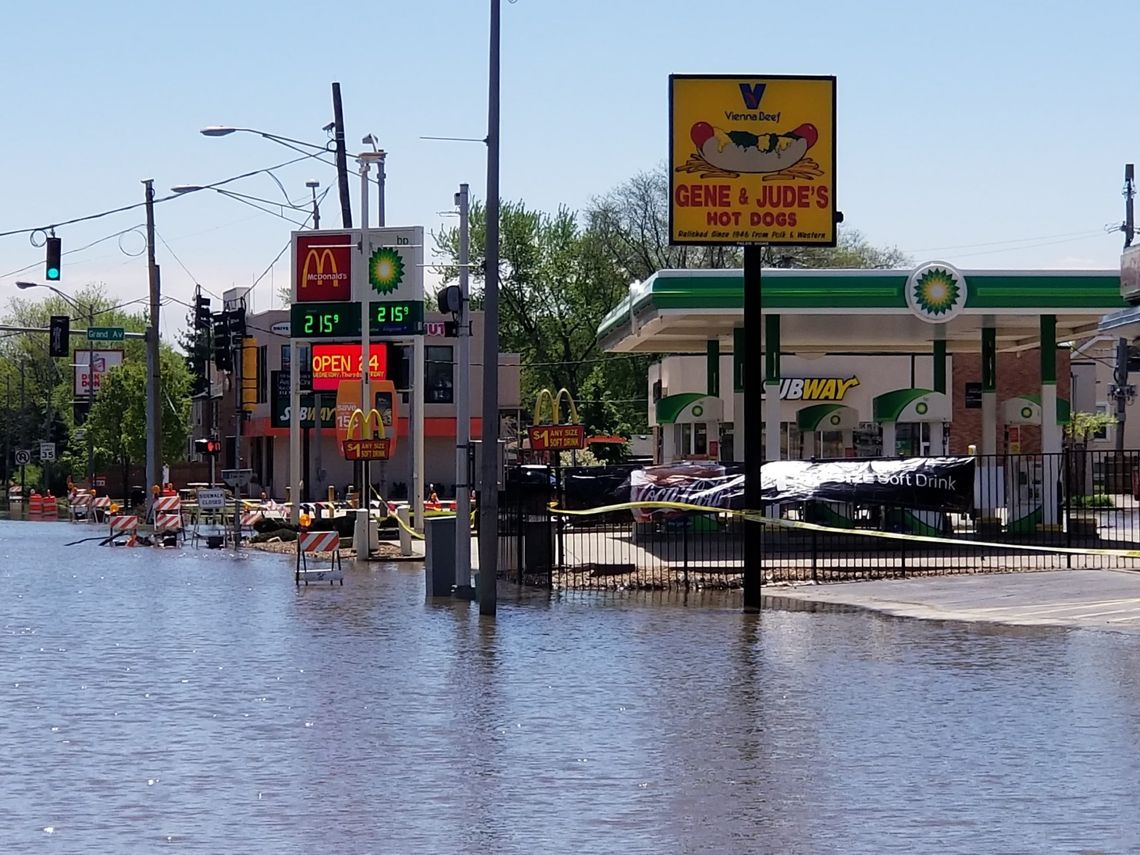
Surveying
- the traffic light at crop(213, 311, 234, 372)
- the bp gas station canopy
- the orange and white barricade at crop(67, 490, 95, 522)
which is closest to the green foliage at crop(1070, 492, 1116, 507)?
the bp gas station canopy

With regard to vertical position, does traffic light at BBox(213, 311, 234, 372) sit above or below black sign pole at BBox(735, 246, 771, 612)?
above

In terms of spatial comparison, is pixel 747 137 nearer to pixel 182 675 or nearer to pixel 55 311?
pixel 182 675

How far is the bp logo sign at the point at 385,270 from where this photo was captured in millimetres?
42219

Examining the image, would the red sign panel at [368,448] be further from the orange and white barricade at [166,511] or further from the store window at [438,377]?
the store window at [438,377]

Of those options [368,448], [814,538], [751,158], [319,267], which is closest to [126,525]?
[319,267]

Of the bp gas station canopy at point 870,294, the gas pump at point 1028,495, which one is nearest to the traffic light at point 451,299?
the gas pump at point 1028,495

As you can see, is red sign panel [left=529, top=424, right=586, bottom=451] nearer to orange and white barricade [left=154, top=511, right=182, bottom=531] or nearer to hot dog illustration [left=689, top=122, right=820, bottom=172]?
orange and white barricade [left=154, top=511, right=182, bottom=531]

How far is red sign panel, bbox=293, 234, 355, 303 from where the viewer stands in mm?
43594

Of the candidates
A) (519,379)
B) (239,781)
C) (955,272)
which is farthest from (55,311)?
(239,781)

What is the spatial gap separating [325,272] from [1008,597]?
23.1 meters

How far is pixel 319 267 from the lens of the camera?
4369cm

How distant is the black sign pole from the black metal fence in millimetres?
2029

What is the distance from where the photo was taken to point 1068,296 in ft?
127

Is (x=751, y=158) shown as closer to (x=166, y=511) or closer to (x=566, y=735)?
(x=566, y=735)
